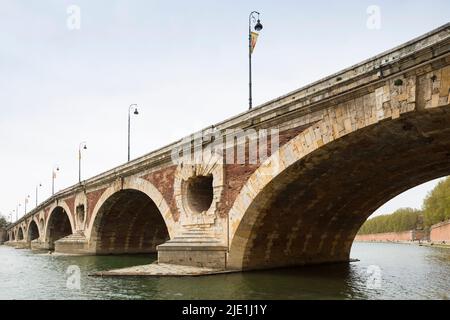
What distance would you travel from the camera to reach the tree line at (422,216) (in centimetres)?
5906

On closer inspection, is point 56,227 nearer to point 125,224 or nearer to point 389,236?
point 125,224

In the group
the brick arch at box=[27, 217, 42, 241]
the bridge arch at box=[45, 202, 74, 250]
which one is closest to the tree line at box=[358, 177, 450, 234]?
the bridge arch at box=[45, 202, 74, 250]

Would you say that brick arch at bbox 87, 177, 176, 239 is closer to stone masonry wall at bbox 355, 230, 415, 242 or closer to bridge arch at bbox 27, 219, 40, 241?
bridge arch at bbox 27, 219, 40, 241

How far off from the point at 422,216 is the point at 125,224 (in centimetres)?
7334

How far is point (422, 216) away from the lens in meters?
87.7

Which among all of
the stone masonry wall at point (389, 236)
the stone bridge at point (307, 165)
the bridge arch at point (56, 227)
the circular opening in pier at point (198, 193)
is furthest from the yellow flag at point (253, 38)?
the stone masonry wall at point (389, 236)

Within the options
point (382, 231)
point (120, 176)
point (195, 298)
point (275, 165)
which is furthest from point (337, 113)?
point (382, 231)

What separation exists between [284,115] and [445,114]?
15.5 ft

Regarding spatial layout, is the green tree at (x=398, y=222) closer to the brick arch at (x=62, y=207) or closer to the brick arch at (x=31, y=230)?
the brick arch at (x=31, y=230)

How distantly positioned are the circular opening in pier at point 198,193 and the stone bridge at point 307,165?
0.04 meters

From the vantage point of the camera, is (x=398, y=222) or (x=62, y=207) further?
(x=398, y=222)

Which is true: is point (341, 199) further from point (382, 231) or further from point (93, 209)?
point (382, 231)

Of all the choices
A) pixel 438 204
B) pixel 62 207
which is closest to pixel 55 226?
pixel 62 207

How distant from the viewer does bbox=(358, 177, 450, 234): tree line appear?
59062mm
